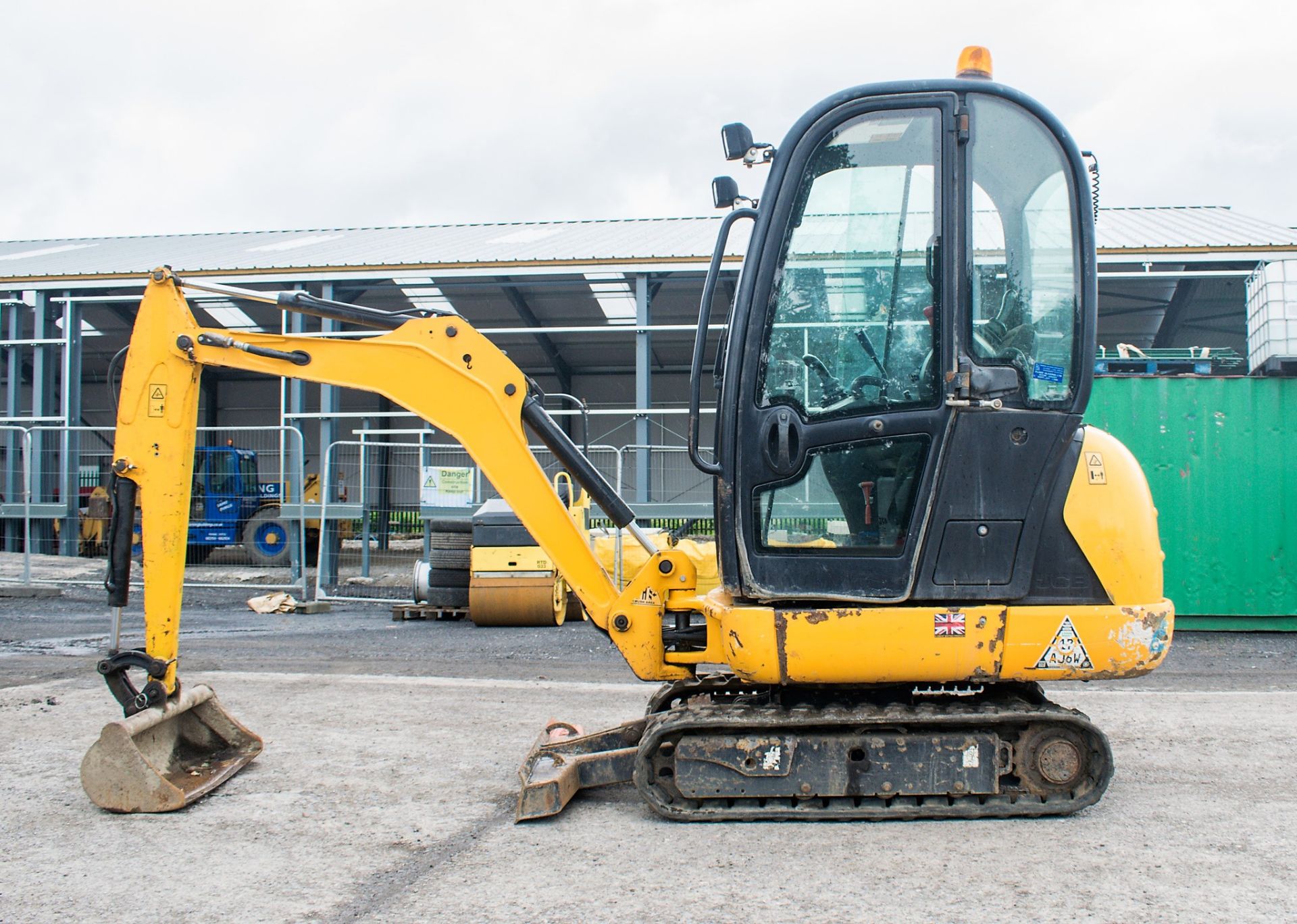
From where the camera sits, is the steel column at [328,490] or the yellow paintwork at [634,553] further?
the steel column at [328,490]

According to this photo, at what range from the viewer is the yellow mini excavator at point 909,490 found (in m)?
4.05

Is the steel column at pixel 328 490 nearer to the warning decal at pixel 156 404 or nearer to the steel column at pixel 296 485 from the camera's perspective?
the steel column at pixel 296 485

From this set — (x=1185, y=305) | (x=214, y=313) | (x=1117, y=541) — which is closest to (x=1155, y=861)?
(x=1117, y=541)

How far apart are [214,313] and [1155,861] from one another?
20.9 m

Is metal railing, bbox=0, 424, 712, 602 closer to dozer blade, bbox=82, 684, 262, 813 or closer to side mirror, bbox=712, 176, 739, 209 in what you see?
dozer blade, bbox=82, 684, 262, 813

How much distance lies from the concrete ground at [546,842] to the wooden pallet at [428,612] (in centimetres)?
489

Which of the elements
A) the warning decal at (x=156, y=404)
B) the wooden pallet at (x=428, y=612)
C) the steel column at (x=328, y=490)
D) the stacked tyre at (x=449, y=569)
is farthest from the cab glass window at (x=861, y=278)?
the steel column at (x=328, y=490)

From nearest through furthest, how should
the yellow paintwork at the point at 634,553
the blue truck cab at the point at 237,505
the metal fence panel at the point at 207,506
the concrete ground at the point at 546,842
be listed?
the concrete ground at the point at 546,842 < the yellow paintwork at the point at 634,553 < the metal fence panel at the point at 207,506 < the blue truck cab at the point at 237,505

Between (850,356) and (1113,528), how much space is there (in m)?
1.28

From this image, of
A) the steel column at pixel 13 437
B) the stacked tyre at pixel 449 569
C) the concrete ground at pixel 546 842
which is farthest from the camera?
the steel column at pixel 13 437

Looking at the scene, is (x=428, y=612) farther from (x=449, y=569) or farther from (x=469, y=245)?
(x=469, y=245)

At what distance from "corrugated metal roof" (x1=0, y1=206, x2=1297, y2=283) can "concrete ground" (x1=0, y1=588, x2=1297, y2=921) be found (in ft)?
34.5

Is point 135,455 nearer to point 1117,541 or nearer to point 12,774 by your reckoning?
point 12,774

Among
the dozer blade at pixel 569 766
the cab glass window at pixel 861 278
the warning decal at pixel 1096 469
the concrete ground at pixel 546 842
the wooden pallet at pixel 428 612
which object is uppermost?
the cab glass window at pixel 861 278
